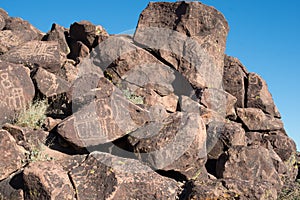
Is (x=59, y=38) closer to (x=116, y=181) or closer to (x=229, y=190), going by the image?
(x=116, y=181)

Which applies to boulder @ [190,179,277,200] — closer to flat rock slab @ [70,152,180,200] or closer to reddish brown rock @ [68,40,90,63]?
flat rock slab @ [70,152,180,200]

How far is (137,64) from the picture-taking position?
10.6 m

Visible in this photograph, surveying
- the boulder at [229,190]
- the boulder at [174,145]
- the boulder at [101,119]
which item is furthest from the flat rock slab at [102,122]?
the boulder at [229,190]

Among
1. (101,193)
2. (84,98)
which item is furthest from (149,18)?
(101,193)

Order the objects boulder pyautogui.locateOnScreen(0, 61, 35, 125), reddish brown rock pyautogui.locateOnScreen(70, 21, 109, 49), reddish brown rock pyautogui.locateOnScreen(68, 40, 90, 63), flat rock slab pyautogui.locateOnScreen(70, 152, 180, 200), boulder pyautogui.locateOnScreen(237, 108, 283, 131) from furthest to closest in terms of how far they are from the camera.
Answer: reddish brown rock pyautogui.locateOnScreen(70, 21, 109, 49) < reddish brown rock pyautogui.locateOnScreen(68, 40, 90, 63) < boulder pyautogui.locateOnScreen(237, 108, 283, 131) < boulder pyautogui.locateOnScreen(0, 61, 35, 125) < flat rock slab pyautogui.locateOnScreen(70, 152, 180, 200)

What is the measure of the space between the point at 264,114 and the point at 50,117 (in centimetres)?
660

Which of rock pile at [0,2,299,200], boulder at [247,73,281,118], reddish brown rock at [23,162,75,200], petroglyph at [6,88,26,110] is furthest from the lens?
boulder at [247,73,281,118]

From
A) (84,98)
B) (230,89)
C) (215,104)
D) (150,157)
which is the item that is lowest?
(150,157)

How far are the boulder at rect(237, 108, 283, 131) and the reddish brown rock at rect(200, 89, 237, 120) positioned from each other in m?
0.35

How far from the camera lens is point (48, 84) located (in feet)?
30.3

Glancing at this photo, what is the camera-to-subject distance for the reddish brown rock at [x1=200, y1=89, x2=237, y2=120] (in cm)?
1047

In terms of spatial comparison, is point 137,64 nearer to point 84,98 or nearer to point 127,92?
point 127,92

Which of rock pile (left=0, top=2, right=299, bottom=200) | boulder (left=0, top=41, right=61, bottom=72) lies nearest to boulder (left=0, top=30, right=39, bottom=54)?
rock pile (left=0, top=2, right=299, bottom=200)

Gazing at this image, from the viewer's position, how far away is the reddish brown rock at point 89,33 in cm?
1300
